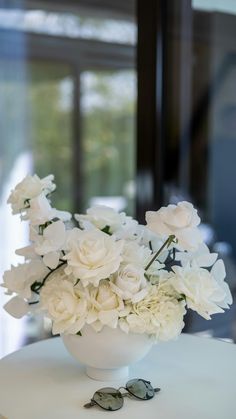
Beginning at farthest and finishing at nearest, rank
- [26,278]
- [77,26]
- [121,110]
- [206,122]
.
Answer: [121,110] → [77,26] → [206,122] → [26,278]

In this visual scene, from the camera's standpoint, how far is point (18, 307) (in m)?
0.94

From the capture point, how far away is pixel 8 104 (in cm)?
302

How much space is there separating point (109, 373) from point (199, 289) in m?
0.25

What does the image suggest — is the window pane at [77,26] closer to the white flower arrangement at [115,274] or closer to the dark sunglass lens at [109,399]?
the white flower arrangement at [115,274]

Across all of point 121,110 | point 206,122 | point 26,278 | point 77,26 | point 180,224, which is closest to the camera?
point 180,224

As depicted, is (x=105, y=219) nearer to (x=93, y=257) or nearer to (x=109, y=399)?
(x=93, y=257)

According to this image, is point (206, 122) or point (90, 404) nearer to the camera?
point (90, 404)

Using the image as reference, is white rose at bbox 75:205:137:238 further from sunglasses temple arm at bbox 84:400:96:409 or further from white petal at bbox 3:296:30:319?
sunglasses temple arm at bbox 84:400:96:409

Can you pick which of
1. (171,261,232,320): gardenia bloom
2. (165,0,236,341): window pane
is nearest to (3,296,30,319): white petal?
(171,261,232,320): gardenia bloom

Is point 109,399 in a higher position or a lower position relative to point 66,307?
lower

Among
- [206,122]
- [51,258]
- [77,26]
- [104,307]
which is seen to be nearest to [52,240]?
[51,258]

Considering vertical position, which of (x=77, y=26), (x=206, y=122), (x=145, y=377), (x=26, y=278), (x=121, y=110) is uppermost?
(x=77, y=26)

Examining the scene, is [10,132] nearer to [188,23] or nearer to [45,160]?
[45,160]

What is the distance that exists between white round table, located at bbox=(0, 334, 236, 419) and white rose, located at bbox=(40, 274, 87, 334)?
0.14 meters
